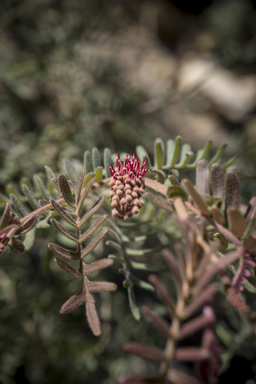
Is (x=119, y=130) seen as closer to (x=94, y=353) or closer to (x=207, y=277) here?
(x=94, y=353)

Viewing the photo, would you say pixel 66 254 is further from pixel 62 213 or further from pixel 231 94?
pixel 231 94

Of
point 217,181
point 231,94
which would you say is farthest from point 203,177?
point 231,94

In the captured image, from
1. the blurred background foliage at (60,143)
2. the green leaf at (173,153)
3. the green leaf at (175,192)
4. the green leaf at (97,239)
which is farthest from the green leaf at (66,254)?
the blurred background foliage at (60,143)

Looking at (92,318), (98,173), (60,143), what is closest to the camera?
(92,318)

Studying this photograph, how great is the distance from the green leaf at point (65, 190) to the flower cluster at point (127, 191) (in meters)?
0.05

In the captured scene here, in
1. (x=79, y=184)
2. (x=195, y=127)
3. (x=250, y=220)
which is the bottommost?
(x=195, y=127)

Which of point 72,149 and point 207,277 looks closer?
point 207,277

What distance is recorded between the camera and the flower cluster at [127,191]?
30cm

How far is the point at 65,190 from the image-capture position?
0.31 meters

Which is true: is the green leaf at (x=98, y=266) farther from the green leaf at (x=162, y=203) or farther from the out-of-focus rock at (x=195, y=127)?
the out-of-focus rock at (x=195, y=127)

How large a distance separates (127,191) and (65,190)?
7cm

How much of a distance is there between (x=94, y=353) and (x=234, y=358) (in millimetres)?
397

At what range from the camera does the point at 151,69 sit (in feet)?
9.55

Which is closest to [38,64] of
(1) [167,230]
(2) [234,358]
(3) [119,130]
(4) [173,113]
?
(3) [119,130]
